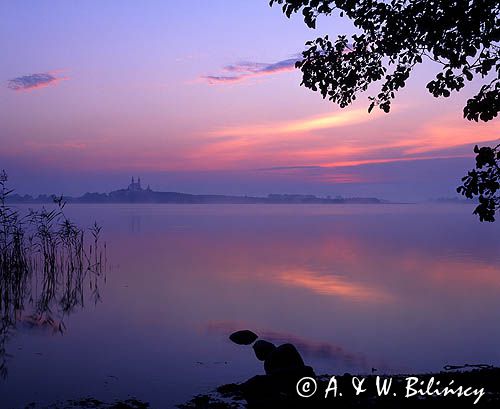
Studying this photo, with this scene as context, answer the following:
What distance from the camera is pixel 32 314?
20031 mm

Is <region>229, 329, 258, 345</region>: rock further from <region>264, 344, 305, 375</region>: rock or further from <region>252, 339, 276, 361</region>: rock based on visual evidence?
<region>264, 344, 305, 375</region>: rock

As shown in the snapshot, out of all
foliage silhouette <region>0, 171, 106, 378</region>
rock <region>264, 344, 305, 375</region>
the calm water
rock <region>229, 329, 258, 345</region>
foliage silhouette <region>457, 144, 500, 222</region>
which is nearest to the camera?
foliage silhouette <region>457, 144, 500, 222</region>

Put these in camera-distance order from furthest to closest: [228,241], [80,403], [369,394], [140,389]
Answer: [228,241] → [140,389] → [80,403] → [369,394]

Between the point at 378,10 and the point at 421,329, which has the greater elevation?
the point at 378,10

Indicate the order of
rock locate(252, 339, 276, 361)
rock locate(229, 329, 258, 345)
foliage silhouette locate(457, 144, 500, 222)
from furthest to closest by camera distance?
rock locate(229, 329, 258, 345)
rock locate(252, 339, 276, 361)
foliage silhouette locate(457, 144, 500, 222)

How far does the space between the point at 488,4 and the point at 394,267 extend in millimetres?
30137

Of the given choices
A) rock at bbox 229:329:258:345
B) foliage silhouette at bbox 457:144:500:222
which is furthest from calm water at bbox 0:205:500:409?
foliage silhouette at bbox 457:144:500:222

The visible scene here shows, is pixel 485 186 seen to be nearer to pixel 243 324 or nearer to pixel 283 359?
pixel 283 359

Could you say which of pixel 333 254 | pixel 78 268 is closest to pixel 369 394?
pixel 78 268

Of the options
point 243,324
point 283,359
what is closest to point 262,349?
point 283,359

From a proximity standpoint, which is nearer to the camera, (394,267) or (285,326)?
(285,326)

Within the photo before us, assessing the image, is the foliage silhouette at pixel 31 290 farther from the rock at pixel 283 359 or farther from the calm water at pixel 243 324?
the rock at pixel 283 359

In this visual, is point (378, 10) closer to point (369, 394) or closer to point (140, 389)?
point (369, 394)

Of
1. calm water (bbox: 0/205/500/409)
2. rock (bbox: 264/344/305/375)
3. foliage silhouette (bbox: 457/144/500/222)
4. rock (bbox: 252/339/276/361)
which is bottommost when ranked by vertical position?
calm water (bbox: 0/205/500/409)
